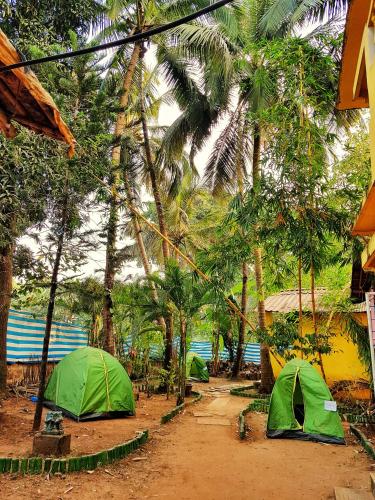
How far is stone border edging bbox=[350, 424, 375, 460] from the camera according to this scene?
6500 millimetres

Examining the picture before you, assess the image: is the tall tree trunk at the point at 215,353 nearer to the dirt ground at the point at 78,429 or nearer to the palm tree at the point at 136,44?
the palm tree at the point at 136,44

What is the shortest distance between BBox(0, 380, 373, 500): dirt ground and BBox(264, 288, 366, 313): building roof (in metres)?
A: 4.75

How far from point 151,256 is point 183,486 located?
56.0 feet

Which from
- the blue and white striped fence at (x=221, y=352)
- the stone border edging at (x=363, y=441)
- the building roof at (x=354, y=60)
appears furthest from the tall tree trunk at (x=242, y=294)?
the building roof at (x=354, y=60)

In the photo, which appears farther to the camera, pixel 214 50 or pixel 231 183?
pixel 231 183

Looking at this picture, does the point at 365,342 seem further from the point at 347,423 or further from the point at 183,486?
the point at 183,486

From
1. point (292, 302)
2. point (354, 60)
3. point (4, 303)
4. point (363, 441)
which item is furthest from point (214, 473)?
point (292, 302)

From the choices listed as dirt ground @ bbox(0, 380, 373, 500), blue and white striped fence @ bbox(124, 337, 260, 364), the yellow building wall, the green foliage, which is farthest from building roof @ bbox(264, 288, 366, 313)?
blue and white striped fence @ bbox(124, 337, 260, 364)

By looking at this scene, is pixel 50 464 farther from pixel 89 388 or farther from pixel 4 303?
pixel 4 303

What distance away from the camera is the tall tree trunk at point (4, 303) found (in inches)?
344

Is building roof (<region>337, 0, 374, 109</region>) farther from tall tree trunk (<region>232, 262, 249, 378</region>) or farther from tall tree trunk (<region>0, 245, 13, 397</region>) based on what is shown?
tall tree trunk (<region>232, 262, 249, 378</region>)

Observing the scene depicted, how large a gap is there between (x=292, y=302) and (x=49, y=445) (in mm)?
9795

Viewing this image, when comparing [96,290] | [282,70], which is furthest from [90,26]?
[96,290]

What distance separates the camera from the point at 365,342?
9.14 meters
